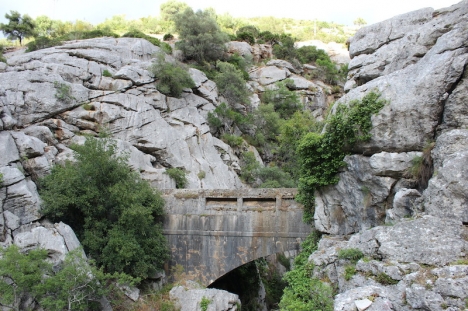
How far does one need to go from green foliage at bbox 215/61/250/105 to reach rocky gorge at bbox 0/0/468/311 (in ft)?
25.1

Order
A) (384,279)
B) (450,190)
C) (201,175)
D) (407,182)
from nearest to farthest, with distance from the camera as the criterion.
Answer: (384,279), (450,190), (407,182), (201,175)

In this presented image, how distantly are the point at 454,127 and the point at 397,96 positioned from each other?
182 cm

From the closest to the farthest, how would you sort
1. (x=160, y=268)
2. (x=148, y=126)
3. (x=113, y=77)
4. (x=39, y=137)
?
(x=160, y=268), (x=39, y=137), (x=148, y=126), (x=113, y=77)

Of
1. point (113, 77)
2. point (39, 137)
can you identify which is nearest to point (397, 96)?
point (39, 137)

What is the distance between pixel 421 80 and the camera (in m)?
10.1

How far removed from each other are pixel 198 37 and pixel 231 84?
6.88m

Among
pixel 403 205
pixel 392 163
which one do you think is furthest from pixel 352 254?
pixel 392 163

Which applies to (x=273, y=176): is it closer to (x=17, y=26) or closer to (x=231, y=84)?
(x=231, y=84)

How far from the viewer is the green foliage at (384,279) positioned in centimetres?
762

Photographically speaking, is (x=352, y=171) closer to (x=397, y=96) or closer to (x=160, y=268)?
(x=397, y=96)

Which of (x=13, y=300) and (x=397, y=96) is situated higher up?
(x=397, y=96)

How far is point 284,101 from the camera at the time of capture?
35062 millimetres

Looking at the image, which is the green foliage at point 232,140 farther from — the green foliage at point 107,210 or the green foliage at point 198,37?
the green foliage at point 107,210

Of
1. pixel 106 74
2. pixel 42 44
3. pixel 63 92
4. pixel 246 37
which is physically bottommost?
pixel 63 92
